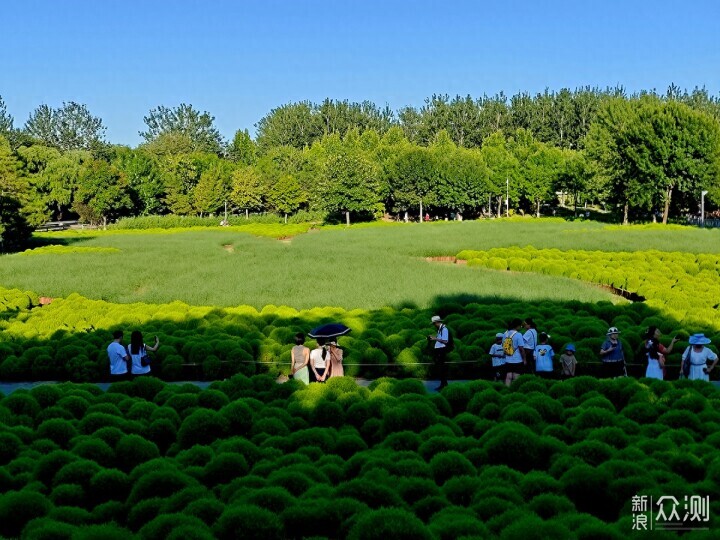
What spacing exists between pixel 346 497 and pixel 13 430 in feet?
18.6

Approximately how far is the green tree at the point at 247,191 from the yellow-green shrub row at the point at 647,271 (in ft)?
226

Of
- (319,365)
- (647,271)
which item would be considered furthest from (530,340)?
(647,271)

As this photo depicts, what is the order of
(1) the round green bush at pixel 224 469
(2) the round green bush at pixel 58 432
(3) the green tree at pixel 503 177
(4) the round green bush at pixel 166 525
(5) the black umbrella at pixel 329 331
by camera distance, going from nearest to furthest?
(4) the round green bush at pixel 166 525 < (1) the round green bush at pixel 224 469 < (2) the round green bush at pixel 58 432 < (5) the black umbrella at pixel 329 331 < (3) the green tree at pixel 503 177

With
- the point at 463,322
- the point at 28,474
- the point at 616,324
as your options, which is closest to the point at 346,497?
the point at 28,474

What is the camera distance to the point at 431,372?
738 inches

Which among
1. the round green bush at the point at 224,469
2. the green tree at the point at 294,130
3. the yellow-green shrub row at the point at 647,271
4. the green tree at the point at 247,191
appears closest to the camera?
the round green bush at the point at 224,469

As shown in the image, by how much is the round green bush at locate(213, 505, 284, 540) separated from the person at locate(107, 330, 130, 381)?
8.37 metres

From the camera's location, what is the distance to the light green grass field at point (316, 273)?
3075cm

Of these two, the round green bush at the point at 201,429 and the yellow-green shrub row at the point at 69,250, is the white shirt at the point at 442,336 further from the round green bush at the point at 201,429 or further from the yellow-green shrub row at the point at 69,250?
the yellow-green shrub row at the point at 69,250

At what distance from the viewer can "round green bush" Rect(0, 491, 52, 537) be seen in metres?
8.50

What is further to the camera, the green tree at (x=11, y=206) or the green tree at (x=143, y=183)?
the green tree at (x=143, y=183)

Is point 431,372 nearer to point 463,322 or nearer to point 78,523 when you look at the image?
point 463,322

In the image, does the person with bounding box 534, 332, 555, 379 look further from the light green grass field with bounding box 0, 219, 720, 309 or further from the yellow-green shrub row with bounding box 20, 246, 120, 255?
the yellow-green shrub row with bounding box 20, 246, 120, 255

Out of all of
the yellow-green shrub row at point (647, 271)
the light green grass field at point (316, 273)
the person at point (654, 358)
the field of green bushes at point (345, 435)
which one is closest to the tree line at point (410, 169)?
the light green grass field at point (316, 273)
